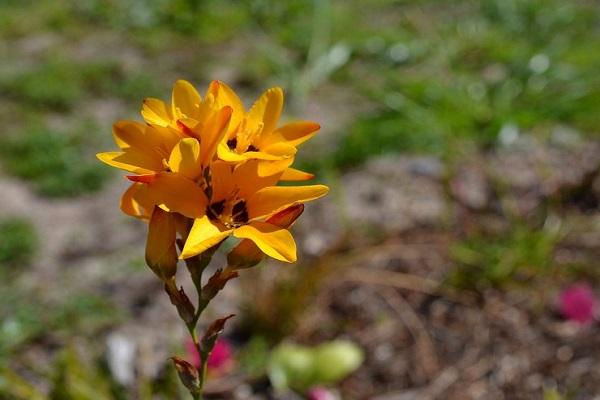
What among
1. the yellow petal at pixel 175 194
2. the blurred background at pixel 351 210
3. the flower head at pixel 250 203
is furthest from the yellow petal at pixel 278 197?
the blurred background at pixel 351 210

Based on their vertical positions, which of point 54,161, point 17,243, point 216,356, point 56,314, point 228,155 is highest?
point 228,155

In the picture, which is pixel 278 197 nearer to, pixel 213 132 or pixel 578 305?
pixel 213 132

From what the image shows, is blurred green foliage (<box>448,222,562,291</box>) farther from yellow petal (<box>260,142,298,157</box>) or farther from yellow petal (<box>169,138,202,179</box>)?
yellow petal (<box>169,138,202,179</box>)

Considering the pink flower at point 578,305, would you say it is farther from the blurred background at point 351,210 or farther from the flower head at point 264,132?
the flower head at point 264,132

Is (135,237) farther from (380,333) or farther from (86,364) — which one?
(380,333)

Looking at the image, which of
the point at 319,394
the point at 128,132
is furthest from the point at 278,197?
the point at 319,394

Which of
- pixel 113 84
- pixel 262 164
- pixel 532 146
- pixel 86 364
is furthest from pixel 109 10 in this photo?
pixel 262 164
